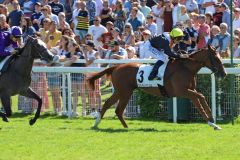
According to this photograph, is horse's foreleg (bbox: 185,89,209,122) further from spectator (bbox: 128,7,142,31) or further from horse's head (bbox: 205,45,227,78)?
spectator (bbox: 128,7,142,31)

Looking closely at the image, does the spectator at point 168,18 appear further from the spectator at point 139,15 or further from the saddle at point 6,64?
the saddle at point 6,64

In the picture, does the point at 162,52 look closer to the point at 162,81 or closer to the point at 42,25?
the point at 162,81

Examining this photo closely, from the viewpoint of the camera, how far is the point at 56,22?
2084cm

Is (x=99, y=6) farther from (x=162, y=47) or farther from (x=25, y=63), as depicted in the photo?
(x=162, y=47)

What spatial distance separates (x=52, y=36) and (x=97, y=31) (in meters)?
1.29

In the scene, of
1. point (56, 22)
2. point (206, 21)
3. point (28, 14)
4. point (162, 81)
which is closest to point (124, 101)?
point (162, 81)

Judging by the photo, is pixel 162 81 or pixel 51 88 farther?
pixel 51 88

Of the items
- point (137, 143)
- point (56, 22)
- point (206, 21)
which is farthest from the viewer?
point (56, 22)

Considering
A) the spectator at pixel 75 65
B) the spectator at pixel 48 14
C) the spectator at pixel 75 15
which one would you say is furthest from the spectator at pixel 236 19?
the spectator at pixel 48 14

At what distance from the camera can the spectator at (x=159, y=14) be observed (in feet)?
66.0

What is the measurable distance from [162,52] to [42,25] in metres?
7.31

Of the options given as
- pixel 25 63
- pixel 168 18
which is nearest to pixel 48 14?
pixel 168 18

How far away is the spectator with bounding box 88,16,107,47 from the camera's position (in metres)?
19.8

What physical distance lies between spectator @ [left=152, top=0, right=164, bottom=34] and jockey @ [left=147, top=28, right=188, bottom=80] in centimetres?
570
